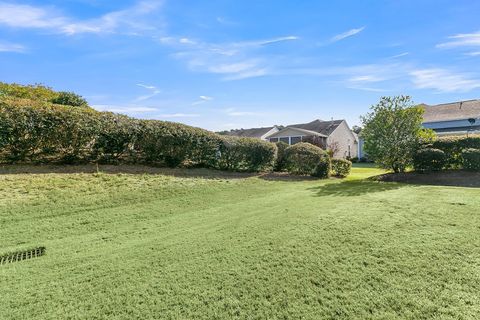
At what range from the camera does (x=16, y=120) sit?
700 cm

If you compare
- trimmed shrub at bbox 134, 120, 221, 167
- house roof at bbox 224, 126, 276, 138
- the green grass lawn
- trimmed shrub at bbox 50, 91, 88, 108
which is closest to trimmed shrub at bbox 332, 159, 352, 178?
trimmed shrub at bbox 134, 120, 221, 167

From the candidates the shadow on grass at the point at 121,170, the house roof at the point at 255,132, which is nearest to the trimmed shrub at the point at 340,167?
the shadow on grass at the point at 121,170

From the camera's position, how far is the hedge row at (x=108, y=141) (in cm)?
729

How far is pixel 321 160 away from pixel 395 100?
4478 millimetres

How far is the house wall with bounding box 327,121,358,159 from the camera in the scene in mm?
31278

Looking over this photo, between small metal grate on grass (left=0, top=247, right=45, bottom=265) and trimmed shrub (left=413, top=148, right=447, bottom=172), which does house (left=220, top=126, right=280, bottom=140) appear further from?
small metal grate on grass (left=0, top=247, right=45, bottom=265)

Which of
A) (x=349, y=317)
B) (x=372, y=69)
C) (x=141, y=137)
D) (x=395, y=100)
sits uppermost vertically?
(x=372, y=69)

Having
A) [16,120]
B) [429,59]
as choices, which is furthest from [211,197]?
[429,59]

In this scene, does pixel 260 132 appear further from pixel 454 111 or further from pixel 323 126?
pixel 454 111

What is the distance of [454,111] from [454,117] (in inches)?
55.4

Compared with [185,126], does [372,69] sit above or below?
above

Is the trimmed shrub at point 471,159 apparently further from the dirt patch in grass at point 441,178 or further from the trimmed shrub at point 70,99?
the trimmed shrub at point 70,99

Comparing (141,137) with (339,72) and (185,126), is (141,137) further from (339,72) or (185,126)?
(339,72)

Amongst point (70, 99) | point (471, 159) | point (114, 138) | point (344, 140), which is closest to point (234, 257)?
point (114, 138)
